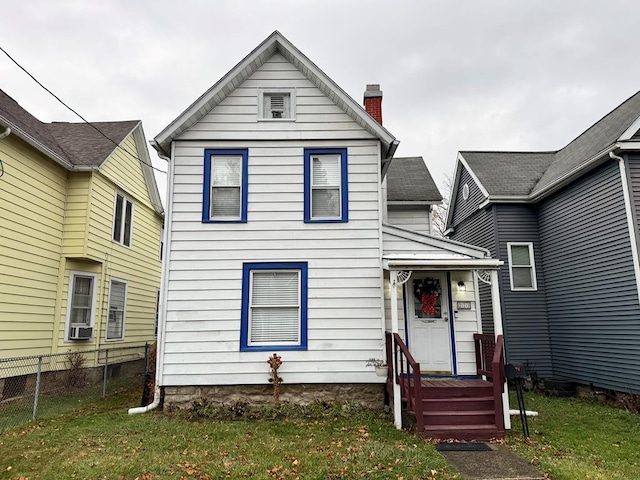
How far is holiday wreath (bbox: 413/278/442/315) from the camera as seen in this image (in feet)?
28.0

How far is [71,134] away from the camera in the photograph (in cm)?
1245

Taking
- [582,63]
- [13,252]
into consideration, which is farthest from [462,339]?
[582,63]

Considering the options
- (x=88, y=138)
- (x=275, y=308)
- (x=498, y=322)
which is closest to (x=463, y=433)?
(x=498, y=322)

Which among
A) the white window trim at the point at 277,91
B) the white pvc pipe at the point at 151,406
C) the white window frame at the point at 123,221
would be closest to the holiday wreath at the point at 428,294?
the white window trim at the point at 277,91

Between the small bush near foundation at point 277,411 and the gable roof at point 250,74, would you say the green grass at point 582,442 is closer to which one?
the small bush near foundation at point 277,411

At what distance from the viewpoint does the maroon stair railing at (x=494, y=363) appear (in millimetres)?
6750

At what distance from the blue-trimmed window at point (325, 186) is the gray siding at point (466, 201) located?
6.09 m

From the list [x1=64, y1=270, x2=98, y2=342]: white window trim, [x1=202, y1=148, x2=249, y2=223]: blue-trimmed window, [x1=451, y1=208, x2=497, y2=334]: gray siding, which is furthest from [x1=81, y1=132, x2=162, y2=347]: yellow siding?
[x1=451, y1=208, x2=497, y2=334]: gray siding

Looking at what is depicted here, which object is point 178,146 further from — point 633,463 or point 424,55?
point 424,55

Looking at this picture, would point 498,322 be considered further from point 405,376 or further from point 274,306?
point 274,306

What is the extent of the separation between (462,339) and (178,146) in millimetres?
6951

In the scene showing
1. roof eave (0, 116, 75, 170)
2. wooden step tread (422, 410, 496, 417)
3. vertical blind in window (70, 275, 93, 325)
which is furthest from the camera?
vertical blind in window (70, 275, 93, 325)

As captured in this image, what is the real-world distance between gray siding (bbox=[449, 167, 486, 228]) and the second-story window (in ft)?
36.1

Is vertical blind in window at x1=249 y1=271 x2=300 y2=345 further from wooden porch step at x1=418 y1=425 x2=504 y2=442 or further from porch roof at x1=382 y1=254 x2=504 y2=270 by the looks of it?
wooden porch step at x1=418 y1=425 x2=504 y2=442
